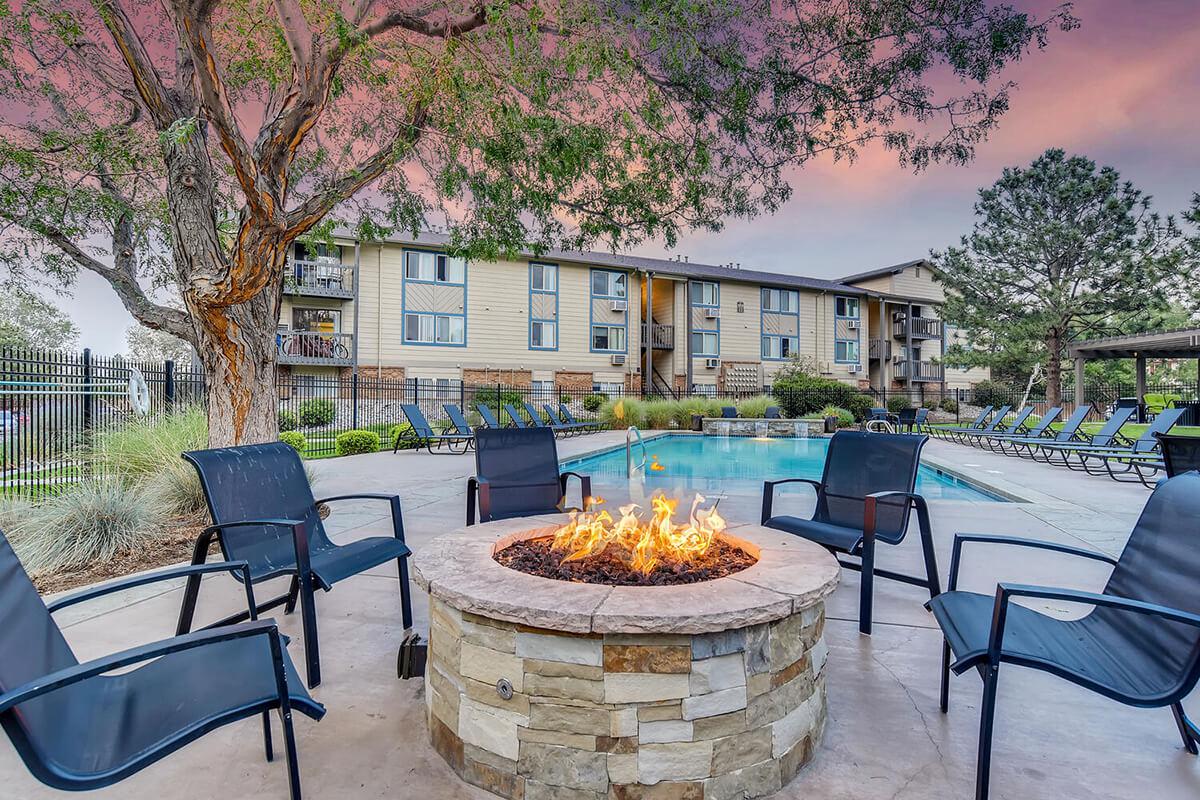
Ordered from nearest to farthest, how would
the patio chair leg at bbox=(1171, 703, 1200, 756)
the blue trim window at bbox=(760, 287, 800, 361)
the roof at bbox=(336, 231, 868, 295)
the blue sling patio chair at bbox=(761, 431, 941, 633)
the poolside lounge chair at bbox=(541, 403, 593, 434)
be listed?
the patio chair leg at bbox=(1171, 703, 1200, 756) → the blue sling patio chair at bbox=(761, 431, 941, 633) → the poolside lounge chair at bbox=(541, 403, 593, 434) → the roof at bbox=(336, 231, 868, 295) → the blue trim window at bbox=(760, 287, 800, 361)

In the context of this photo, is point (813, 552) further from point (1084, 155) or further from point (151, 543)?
point (1084, 155)

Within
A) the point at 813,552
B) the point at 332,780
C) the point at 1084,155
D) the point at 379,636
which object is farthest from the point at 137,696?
the point at 1084,155

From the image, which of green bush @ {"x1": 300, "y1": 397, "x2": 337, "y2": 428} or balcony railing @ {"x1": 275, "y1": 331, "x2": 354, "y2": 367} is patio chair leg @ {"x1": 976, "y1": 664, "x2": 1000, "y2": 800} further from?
balcony railing @ {"x1": 275, "y1": 331, "x2": 354, "y2": 367}

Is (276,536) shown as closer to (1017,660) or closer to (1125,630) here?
(1017,660)

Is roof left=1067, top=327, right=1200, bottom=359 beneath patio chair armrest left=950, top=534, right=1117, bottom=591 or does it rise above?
above

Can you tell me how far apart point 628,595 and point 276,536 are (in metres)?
2.10

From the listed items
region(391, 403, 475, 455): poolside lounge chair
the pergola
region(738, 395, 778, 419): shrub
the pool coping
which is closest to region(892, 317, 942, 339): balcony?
the pergola

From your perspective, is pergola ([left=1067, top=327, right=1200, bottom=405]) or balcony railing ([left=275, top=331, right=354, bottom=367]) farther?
balcony railing ([left=275, top=331, right=354, bottom=367])

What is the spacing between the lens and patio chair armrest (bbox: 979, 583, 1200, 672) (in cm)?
152

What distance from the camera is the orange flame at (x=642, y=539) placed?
237 centimetres

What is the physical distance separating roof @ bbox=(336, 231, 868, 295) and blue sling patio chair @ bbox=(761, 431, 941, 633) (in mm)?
17892

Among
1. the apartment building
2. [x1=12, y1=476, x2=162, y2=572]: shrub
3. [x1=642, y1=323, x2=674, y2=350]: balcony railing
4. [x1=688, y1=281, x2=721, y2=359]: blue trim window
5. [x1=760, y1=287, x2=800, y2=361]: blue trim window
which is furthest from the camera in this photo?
[x1=760, y1=287, x2=800, y2=361]: blue trim window

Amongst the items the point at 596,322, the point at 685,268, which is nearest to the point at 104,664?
the point at 596,322

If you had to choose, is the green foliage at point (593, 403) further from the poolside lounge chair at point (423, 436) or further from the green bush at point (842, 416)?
the poolside lounge chair at point (423, 436)
